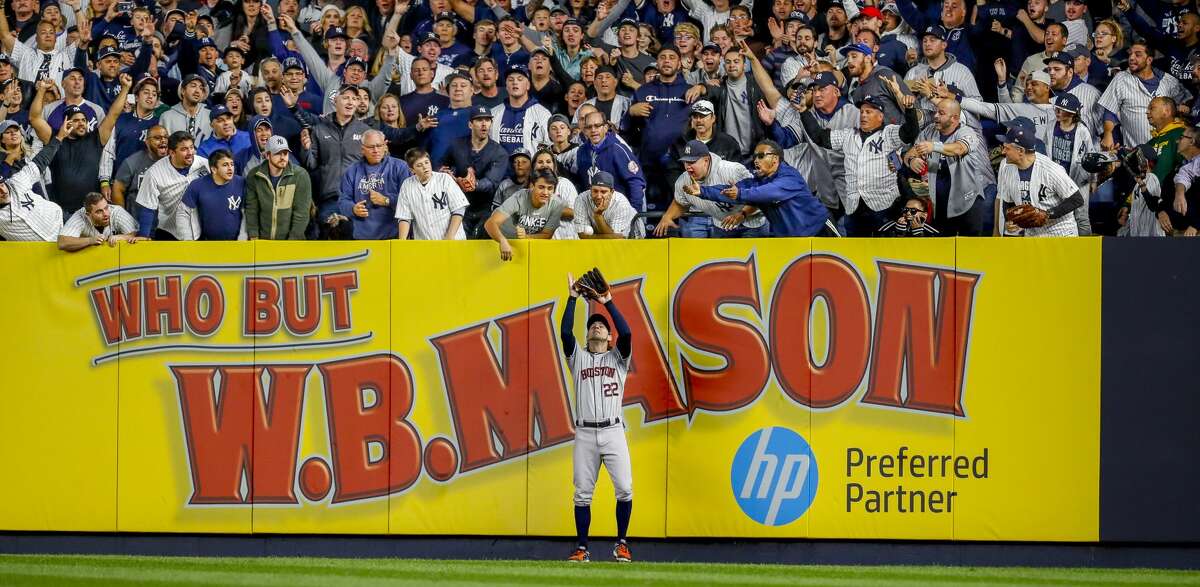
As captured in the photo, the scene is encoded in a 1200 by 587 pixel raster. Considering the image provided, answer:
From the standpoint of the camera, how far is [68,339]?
1208cm

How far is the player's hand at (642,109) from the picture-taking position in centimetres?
1346

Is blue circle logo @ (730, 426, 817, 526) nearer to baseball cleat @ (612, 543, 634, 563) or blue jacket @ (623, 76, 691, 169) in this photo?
baseball cleat @ (612, 543, 634, 563)

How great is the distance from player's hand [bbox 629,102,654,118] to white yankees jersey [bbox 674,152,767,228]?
1421mm

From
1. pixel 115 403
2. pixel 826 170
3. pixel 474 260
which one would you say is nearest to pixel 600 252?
pixel 474 260

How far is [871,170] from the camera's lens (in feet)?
40.7

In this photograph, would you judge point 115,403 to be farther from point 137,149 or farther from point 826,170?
point 826,170

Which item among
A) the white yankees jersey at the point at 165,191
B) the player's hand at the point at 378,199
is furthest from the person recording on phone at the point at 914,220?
the white yankees jersey at the point at 165,191

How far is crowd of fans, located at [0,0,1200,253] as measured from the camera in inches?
477

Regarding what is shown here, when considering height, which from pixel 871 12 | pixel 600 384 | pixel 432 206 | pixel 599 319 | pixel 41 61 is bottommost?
pixel 600 384

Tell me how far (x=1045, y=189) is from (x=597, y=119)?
158 inches

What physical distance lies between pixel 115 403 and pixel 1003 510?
24.5 ft

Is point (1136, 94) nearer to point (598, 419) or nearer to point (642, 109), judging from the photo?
point (642, 109)

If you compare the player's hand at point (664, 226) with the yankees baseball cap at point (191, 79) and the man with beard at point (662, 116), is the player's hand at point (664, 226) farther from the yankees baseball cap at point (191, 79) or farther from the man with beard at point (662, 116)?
the yankees baseball cap at point (191, 79)

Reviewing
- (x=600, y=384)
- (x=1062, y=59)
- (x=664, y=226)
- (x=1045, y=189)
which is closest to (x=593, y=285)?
(x=600, y=384)
